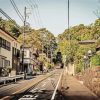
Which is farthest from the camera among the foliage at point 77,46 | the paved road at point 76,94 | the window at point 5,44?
the foliage at point 77,46

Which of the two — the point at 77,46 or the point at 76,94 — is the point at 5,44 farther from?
the point at 76,94

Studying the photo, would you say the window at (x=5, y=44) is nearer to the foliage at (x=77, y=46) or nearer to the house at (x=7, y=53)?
the house at (x=7, y=53)

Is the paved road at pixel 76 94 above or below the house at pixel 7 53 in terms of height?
below

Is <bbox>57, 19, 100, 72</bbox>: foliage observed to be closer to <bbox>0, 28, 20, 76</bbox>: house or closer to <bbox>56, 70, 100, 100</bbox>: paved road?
<bbox>56, 70, 100, 100</bbox>: paved road

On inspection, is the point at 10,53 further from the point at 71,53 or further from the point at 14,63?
the point at 71,53

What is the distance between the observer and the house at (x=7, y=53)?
46.7m

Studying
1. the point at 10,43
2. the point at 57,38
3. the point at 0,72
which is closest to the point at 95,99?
the point at 0,72

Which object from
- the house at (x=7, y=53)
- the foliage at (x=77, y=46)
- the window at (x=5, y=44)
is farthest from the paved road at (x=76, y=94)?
the window at (x=5, y=44)

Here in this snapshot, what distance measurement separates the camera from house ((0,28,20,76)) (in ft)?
153

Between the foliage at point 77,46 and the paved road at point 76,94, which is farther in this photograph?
the foliage at point 77,46

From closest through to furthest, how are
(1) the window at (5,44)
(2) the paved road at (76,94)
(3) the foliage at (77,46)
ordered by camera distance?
1. (2) the paved road at (76,94)
2. (1) the window at (5,44)
3. (3) the foliage at (77,46)

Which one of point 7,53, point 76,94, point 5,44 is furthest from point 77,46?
point 76,94

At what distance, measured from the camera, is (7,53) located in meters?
51.5

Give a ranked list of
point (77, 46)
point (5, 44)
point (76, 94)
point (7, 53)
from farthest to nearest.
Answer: point (77, 46), point (7, 53), point (5, 44), point (76, 94)
